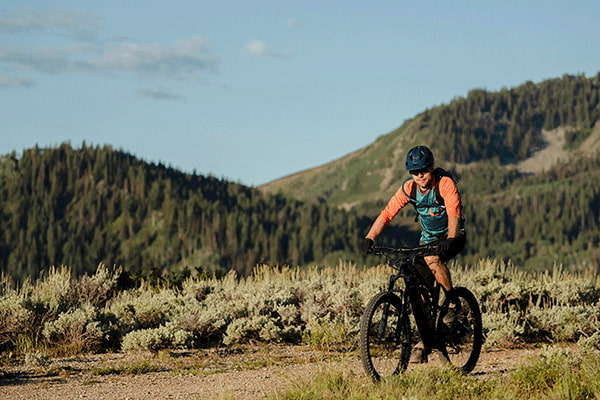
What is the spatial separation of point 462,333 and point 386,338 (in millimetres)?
1304

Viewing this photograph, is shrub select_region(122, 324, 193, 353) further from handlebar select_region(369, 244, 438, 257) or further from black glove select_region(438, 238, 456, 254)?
black glove select_region(438, 238, 456, 254)

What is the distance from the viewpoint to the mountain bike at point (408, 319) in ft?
23.0

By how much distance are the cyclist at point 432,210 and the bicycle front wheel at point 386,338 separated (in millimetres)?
310

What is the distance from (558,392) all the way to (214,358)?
522 centimetres

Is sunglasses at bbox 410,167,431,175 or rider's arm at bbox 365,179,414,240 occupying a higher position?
sunglasses at bbox 410,167,431,175

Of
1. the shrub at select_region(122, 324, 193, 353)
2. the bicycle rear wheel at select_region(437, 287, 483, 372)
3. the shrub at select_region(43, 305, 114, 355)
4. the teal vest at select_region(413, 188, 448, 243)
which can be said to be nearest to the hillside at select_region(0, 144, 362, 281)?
the shrub at select_region(43, 305, 114, 355)

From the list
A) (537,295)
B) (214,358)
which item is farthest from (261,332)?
(537,295)

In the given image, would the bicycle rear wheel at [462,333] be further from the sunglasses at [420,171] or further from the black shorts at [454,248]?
the sunglasses at [420,171]

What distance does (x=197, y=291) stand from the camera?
48.0ft

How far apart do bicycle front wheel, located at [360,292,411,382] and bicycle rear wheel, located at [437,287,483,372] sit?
69 cm

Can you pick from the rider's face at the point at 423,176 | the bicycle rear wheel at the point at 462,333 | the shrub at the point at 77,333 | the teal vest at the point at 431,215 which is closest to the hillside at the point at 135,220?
the shrub at the point at 77,333

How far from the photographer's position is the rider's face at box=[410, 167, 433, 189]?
7567 millimetres

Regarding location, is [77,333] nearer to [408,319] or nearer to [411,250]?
[408,319]

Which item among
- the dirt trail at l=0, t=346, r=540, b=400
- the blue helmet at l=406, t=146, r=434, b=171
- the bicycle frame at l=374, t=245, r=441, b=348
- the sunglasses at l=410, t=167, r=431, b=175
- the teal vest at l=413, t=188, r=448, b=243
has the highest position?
the blue helmet at l=406, t=146, r=434, b=171
